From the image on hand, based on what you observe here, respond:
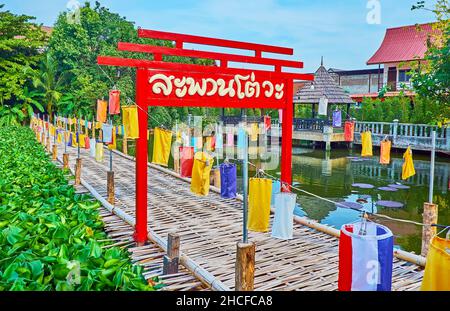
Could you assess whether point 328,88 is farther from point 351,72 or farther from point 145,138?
point 145,138

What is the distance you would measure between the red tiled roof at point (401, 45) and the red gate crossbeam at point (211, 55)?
2406 cm

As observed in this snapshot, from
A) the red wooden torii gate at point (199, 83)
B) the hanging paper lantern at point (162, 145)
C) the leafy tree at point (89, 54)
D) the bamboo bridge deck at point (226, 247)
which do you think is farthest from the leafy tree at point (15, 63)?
the red wooden torii gate at point (199, 83)

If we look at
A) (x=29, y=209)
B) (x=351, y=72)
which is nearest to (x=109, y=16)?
(x=351, y=72)

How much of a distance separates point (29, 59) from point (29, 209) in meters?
30.2

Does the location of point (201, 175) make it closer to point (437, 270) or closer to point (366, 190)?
point (437, 270)

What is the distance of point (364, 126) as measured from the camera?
2875 centimetres

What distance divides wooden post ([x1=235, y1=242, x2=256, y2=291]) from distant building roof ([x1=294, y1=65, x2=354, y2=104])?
23318 millimetres

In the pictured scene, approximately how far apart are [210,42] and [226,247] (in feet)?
13.6

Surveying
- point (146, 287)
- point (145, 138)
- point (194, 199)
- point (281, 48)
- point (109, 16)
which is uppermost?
point (109, 16)

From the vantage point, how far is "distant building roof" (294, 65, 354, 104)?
27.0 m

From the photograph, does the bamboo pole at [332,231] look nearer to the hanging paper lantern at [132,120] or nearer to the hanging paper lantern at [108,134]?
the hanging paper lantern at [108,134]

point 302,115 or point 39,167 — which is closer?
point 39,167

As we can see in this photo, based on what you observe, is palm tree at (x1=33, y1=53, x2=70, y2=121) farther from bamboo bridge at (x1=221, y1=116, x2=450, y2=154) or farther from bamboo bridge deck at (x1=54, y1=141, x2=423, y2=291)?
bamboo bridge deck at (x1=54, y1=141, x2=423, y2=291)

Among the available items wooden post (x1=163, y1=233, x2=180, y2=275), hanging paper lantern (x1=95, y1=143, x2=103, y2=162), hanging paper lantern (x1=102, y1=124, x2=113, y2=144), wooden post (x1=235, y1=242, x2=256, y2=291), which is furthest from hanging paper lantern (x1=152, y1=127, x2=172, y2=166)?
hanging paper lantern (x1=95, y1=143, x2=103, y2=162)
